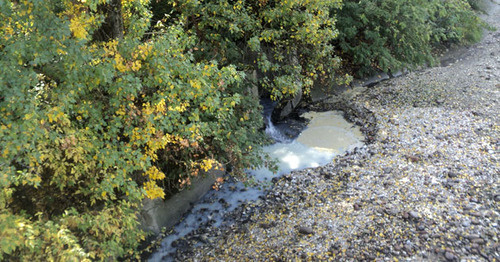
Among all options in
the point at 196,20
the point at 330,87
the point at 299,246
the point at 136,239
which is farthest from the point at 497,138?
the point at 136,239

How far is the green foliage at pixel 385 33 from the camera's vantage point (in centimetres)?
1559

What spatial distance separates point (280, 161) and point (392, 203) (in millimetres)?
3986

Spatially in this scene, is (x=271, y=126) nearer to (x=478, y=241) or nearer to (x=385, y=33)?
(x=385, y=33)

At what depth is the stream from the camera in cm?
927

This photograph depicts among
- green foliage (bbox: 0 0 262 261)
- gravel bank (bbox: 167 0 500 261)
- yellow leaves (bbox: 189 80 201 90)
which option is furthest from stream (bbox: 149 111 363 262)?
yellow leaves (bbox: 189 80 201 90)

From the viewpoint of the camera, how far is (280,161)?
1177 centimetres

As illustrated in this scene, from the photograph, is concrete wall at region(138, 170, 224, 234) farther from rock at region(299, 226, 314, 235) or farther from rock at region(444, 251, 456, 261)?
rock at region(444, 251, 456, 261)

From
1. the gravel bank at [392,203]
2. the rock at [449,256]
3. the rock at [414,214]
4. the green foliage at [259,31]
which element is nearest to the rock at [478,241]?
the gravel bank at [392,203]

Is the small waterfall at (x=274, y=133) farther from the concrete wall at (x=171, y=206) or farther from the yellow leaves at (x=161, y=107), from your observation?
the yellow leaves at (x=161, y=107)

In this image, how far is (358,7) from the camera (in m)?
15.6

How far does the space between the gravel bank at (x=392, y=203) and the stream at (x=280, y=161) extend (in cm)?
34

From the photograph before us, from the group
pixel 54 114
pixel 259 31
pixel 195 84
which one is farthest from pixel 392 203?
pixel 54 114

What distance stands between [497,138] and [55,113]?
11.8 meters

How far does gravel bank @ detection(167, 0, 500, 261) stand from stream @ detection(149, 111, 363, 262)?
13.3 inches
